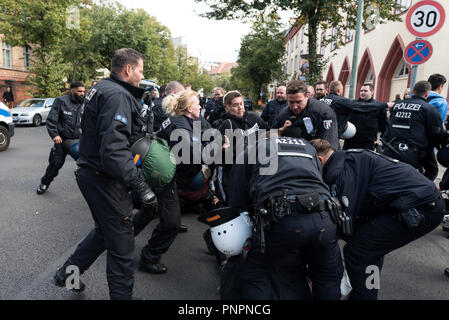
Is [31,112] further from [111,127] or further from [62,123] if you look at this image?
[111,127]

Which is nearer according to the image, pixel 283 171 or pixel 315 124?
pixel 283 171

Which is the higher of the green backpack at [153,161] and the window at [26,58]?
the window at [26,58]

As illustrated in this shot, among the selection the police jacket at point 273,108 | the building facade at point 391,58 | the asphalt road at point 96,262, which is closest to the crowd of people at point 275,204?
the asphalt road at point 96,262

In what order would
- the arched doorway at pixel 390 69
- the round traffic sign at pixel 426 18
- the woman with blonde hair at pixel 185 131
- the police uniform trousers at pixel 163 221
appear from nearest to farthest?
the police uniform trousers at pixel 163 221, the woman with blonde hair at pixel 185 131, the round traffic sign at pixel 426 18, the arched doorway at pixel 390 69

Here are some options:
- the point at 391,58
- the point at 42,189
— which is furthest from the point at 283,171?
the point at 391,58

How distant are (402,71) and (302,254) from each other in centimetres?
1703

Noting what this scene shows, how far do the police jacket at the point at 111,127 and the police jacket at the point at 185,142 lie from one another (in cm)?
84

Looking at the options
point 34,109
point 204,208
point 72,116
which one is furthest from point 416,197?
point 34,109

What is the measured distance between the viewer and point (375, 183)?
258 cm

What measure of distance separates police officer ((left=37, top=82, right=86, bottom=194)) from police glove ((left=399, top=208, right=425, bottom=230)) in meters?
5.07

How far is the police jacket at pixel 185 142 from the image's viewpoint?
11.3 ft

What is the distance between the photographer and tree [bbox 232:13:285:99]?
28703mm

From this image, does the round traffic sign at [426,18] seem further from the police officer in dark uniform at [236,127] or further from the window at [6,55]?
the window at [6,55]

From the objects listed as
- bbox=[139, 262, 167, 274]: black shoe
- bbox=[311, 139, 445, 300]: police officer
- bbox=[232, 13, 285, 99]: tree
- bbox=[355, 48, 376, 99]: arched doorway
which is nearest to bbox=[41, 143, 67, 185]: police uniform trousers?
bbox=[139, 262, 167, 274]: black shoe
